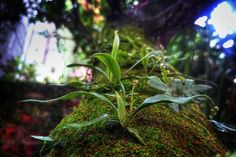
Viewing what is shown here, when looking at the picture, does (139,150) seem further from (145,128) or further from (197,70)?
(197,70)

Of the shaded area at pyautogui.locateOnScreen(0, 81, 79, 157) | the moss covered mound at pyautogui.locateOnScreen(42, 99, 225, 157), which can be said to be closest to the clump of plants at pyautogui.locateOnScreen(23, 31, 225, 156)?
the moss covered mound at pyautogui.locateOnScreen(42, 99, 225, 157)

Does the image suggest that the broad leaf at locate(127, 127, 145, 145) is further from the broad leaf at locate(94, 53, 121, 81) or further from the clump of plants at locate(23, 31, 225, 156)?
the broad leaf at locate(94, 53, 121, 81)

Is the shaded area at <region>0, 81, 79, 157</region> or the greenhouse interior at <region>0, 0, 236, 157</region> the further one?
the shaded area at <region>0, 81, 79, 157</region>

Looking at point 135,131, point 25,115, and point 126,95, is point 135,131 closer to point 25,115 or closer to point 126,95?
point 126,95

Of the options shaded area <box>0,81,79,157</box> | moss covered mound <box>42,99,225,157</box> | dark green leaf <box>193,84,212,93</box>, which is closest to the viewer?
moss covered mound <box>42,99,225,157</box>

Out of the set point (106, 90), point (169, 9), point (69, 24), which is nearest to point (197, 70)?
point (169, 9)

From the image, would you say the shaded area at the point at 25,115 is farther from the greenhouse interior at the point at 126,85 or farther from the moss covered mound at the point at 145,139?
the moss covered mound at the point at 145,139

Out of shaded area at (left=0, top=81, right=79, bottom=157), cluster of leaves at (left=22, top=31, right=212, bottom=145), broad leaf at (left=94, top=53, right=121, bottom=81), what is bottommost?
shaded area at (left=0, top=81, right=79, bottom=157)

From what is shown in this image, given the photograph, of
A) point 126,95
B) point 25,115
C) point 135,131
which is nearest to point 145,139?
point 135,131
